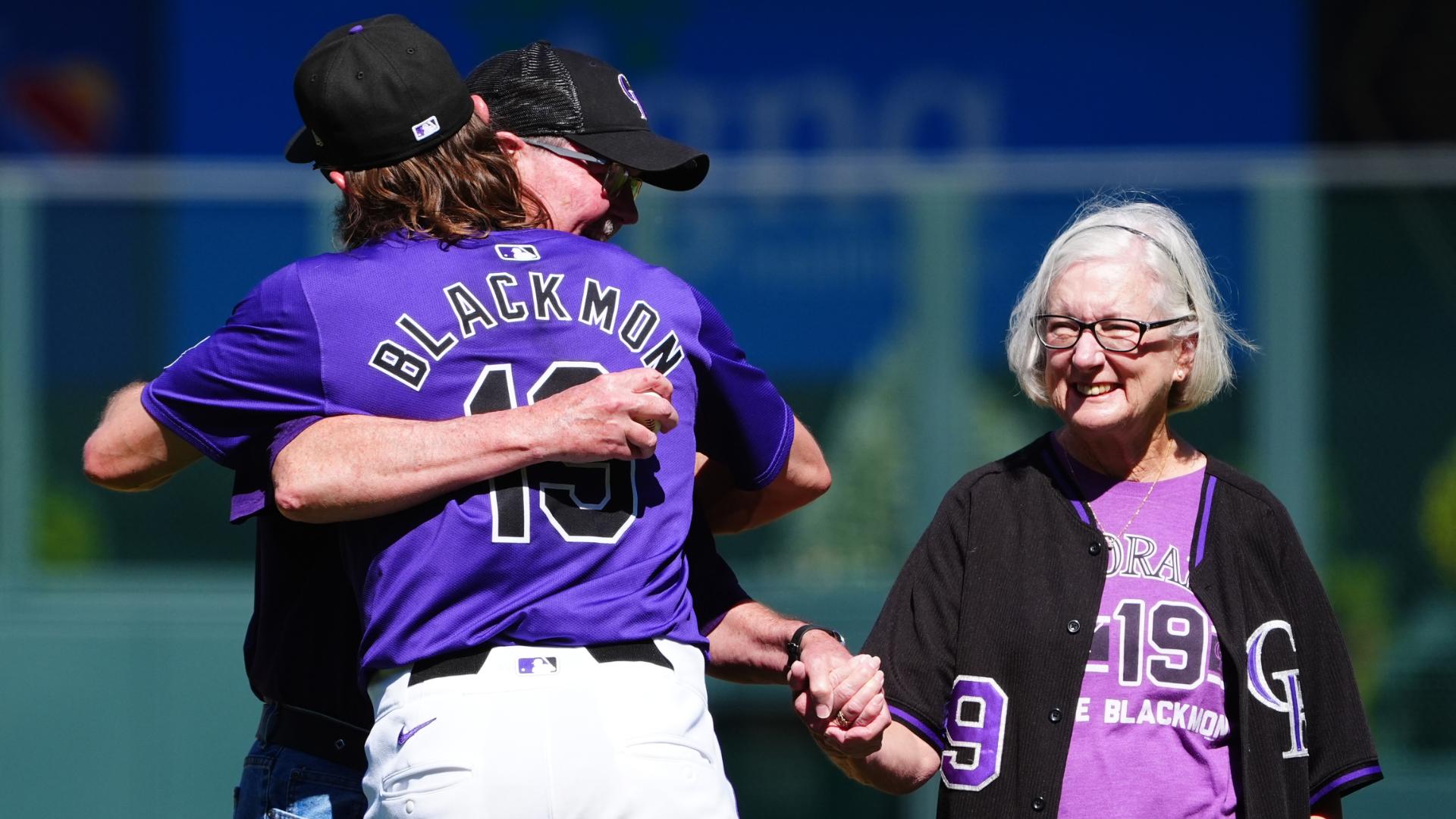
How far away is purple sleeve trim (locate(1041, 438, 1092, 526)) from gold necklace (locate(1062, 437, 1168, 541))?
2 centimetres

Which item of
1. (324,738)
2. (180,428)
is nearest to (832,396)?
(324,738)

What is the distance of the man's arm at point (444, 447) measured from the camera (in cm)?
205

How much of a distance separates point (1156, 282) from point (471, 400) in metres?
1.18

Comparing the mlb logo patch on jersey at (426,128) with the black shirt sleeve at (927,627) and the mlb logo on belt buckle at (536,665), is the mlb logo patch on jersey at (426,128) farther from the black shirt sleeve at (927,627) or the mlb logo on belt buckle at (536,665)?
the black shirt sleeve at (927,627)

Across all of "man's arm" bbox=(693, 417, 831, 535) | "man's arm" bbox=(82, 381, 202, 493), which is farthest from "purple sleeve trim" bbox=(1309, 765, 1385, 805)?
"man's arm" bbox=(82, 381, 202, 493)

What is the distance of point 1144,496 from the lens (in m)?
2.66

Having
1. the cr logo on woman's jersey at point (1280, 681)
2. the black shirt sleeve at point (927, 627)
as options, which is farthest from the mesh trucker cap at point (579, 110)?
the cr logo on woman's jersey at point (1280, 681)

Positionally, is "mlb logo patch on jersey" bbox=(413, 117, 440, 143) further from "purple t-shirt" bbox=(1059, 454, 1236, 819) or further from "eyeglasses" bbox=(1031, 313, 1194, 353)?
"purple t-shirt" bbox=(1059, 454, 1236, 819)

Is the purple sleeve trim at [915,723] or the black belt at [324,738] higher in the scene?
the black belt at [324,738]


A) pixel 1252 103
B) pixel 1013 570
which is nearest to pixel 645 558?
pixel 1013 570

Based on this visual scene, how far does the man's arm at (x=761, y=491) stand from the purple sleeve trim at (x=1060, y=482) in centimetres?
38

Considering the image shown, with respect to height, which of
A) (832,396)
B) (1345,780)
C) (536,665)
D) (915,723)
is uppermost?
(832,396)

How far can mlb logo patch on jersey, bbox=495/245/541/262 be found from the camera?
2.20 meters

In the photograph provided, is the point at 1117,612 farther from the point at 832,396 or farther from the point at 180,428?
the point at 832,396
